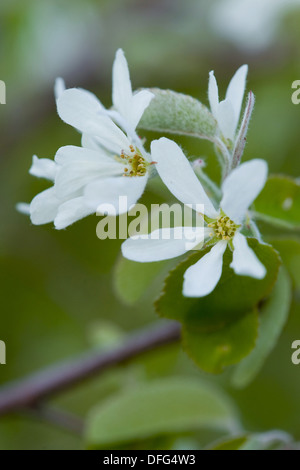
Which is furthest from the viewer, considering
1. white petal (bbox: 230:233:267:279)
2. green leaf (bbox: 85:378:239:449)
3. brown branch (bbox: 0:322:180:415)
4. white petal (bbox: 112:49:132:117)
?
brown branch (bbox: 0:322:180:415)

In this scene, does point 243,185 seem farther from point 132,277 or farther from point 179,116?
point 132,277

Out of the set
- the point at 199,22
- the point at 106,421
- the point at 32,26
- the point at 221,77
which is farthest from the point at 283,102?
the point at 106,421

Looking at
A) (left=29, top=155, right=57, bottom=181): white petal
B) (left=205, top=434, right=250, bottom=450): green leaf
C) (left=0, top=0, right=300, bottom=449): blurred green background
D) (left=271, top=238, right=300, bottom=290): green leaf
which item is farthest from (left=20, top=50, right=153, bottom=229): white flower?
(left=0, top=0, right=300, bottom=449): blurred green background

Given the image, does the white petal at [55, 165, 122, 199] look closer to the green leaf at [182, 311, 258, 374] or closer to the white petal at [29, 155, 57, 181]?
the white petal at [29, 155, 57, 181]

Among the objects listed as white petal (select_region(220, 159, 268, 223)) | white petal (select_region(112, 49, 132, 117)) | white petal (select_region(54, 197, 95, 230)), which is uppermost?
white petal (select_region(112, 49, 132, 117))
